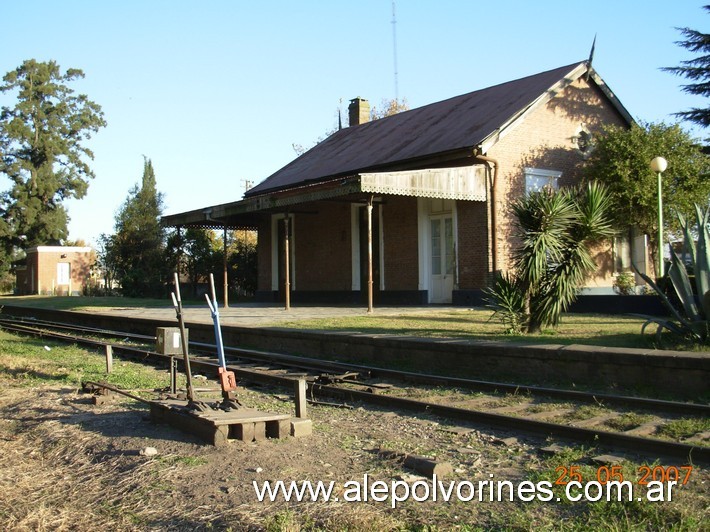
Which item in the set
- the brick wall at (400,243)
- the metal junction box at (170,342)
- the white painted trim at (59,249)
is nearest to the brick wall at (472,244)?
the brick wall at (400,243)

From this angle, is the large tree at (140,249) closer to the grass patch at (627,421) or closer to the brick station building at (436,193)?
the brick station building at (436,193)

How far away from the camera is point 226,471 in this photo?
5.08 metres

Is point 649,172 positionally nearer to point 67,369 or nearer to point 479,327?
point 479,327

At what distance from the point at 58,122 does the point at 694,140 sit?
4782cm

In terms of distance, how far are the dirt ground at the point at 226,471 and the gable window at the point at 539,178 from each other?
1451cm

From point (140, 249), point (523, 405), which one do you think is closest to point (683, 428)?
point (523, 405)

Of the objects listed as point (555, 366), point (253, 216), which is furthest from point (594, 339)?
point (253, 216)

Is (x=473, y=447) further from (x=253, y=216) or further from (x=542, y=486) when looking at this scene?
(x=253, y=216)

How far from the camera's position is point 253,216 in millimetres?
26938

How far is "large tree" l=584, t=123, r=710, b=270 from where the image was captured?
20266 millimetres

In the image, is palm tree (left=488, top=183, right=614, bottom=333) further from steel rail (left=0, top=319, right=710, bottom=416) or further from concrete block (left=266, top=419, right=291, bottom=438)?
concrete block (left=266, top=419, right=291, bottom=438)

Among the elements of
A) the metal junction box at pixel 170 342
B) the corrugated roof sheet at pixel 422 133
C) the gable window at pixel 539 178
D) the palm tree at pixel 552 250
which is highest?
the corrugated roof sheet at pixel 422 133

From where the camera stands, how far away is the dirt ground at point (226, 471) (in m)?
4.16

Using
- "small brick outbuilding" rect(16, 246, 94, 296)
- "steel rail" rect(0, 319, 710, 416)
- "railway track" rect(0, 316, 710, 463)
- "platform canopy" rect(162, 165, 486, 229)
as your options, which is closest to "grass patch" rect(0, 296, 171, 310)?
"platform canopy" rect(162, 165, 486, 229)
